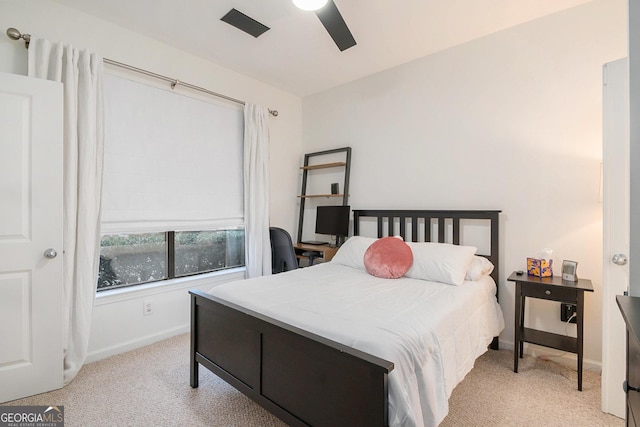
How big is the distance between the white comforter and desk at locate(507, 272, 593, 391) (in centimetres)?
19

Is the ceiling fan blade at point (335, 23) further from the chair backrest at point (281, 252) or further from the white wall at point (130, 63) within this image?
the chair backrest at point (281, 252)

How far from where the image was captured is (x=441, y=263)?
2348mm

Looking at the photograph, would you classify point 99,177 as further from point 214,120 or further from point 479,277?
point 479,277

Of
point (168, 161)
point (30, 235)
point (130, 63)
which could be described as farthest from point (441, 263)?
point (130, 63)

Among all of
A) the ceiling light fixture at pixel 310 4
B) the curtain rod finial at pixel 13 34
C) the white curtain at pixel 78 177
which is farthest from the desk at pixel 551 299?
the curtain rod finial at pixel 13 34

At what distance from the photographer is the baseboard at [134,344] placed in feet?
8.04

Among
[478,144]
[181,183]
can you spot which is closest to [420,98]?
[478,144]

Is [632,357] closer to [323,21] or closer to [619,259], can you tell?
[619,259]

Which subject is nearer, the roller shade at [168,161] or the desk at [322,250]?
the roller shade at [168,161]

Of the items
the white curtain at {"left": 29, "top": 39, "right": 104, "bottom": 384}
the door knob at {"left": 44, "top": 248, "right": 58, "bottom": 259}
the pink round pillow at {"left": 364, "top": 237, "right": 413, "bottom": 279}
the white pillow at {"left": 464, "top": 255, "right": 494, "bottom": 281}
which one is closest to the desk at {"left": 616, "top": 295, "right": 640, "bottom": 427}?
the white pillow at {"left": 464, "top": 255, "right": 494, "bottom": 281}

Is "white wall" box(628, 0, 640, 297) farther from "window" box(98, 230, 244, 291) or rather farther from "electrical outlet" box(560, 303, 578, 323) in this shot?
"window" box(98, 230, 244, 291)

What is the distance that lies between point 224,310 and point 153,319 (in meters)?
1.45

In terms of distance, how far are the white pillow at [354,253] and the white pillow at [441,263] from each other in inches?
19.5

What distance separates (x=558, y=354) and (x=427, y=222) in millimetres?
1462
